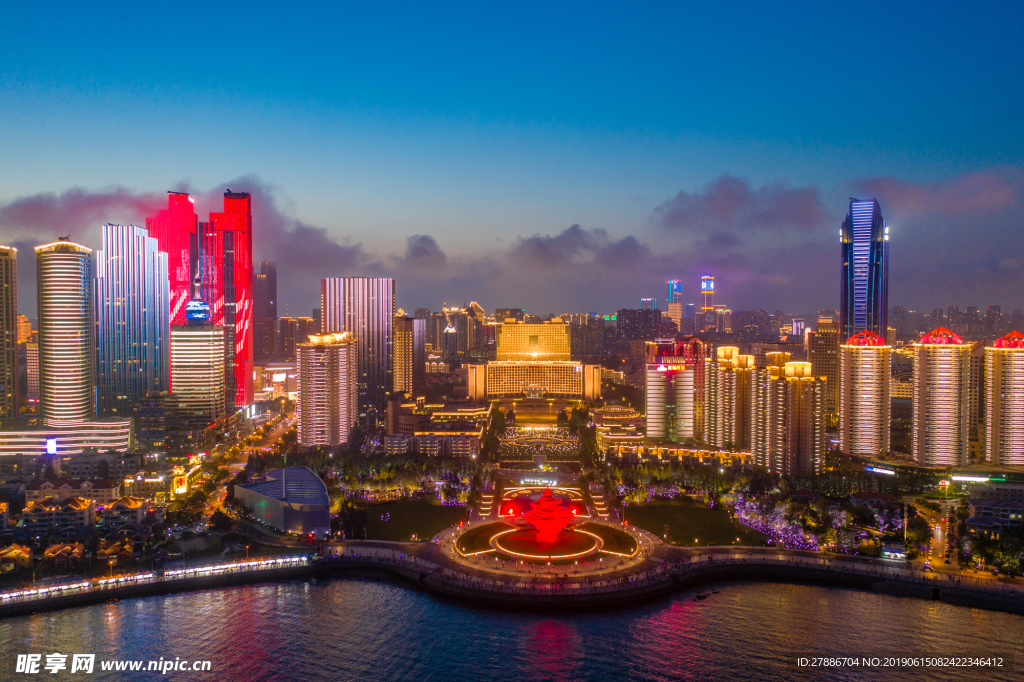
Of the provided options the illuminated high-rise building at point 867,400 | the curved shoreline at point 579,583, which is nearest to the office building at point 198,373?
the curved shoreline at point 579,583

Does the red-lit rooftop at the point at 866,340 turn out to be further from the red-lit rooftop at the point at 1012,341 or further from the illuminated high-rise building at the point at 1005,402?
the red-lit rooftop at the point at 1012,341

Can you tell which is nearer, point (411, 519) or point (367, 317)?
point (411, 519)

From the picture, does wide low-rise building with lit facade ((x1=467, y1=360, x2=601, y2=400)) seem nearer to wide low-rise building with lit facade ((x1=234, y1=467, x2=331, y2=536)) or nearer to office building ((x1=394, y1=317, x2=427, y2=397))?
office building ((x1=394, y1=317, x2=427, y2=397))

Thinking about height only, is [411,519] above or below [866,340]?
below

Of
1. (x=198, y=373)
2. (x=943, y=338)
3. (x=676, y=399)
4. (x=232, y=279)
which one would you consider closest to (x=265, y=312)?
(x=232, y=279)

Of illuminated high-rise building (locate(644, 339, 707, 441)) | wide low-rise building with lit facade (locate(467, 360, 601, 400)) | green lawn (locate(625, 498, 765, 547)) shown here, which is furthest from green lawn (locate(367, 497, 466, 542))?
wide low-rise building with lit facade (locate(467, 360, 601, 400))

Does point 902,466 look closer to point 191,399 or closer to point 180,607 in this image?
point 180,607

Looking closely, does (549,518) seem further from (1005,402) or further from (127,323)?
(127,323)
